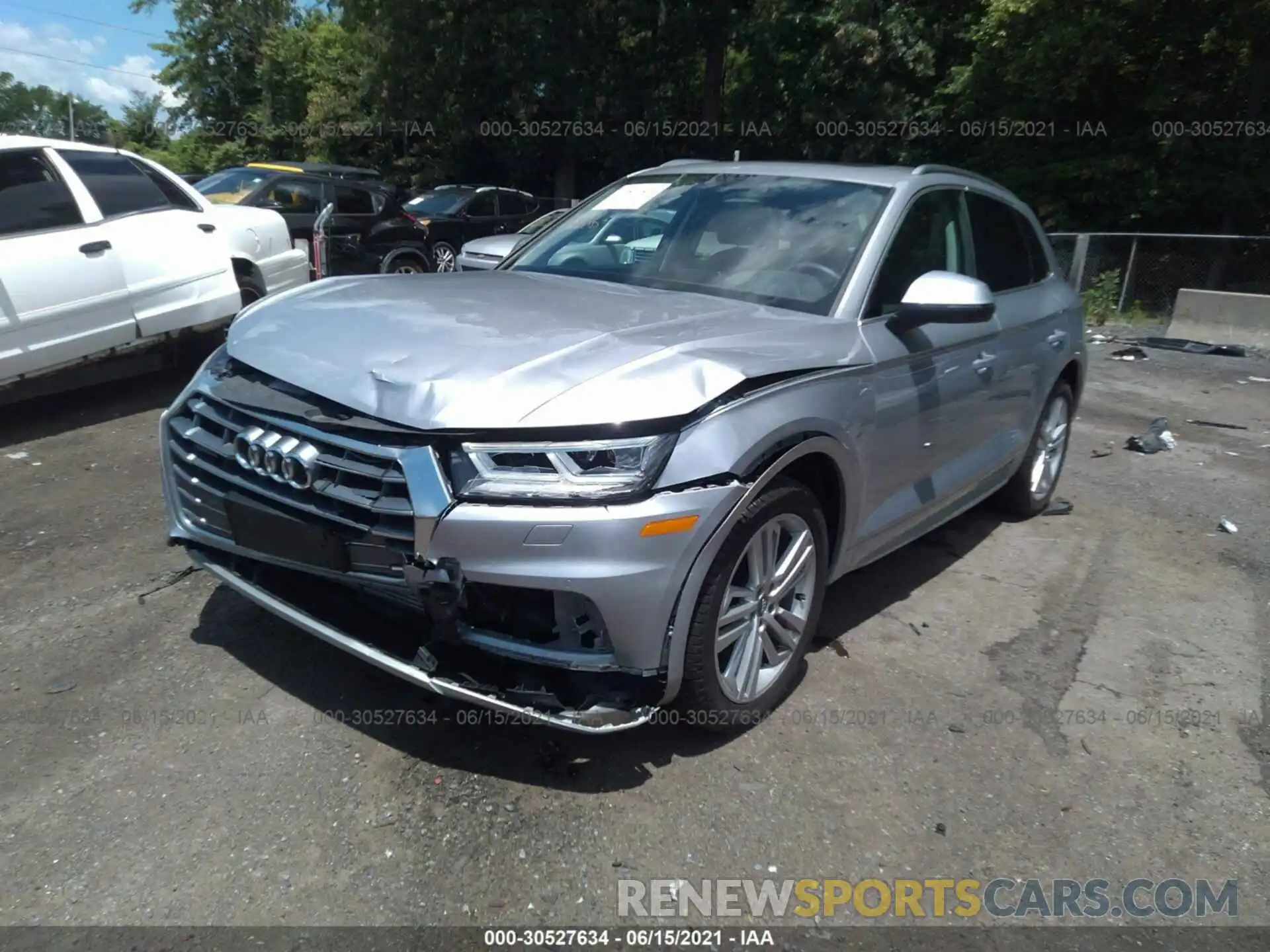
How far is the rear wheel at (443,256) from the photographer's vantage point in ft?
47.7

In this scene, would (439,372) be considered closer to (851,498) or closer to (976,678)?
(851,498)

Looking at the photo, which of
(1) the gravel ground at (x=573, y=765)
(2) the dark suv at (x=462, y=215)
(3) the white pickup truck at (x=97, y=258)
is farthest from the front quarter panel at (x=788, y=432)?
(2) the dark suv at (x=462, y=215)

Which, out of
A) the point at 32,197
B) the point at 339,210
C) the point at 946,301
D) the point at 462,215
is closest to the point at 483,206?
the point at 462,215

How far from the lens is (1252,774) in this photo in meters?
3.42

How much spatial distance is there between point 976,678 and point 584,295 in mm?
2065

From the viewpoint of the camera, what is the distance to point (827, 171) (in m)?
4.34

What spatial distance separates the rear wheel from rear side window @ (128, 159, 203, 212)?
702 cm

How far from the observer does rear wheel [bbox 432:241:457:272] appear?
47.7 ft

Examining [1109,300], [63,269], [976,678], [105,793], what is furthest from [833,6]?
[105,793]

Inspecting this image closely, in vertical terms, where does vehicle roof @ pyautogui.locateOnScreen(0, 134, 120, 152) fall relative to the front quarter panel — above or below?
above

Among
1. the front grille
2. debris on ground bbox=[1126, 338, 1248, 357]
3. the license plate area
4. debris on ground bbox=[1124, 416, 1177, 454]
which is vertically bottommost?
debris on ground bbox=[1126, 338, 1248, 357]

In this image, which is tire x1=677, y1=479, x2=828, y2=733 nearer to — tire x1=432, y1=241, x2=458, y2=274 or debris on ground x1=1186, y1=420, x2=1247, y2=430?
debris on ground x1=1186, y1=420, x2=1247, y2=430

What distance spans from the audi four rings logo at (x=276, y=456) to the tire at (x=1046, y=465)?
3857mm

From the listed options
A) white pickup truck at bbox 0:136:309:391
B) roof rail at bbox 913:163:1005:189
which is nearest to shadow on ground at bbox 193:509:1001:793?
roof rail at bbox 913:163:1005:189
